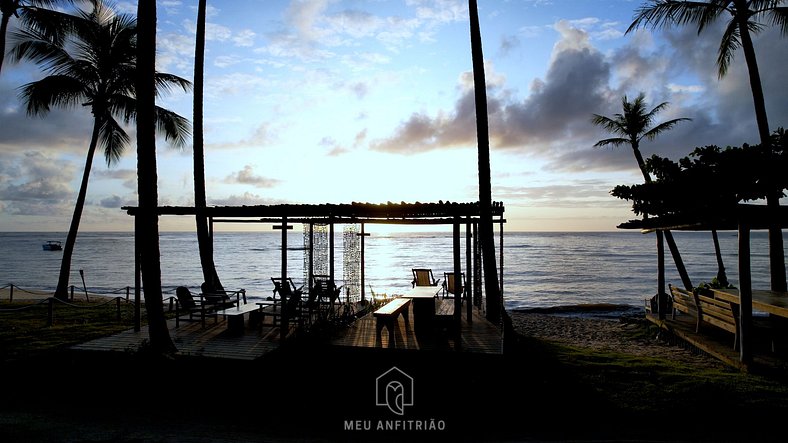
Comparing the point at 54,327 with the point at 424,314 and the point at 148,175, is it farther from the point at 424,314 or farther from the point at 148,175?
the point at 424,314

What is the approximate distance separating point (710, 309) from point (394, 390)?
6.91m

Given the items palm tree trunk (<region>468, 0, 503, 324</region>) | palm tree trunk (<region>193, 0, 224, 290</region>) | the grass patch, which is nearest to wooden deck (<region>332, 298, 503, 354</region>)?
palm tree trunk (<region>468, 0, 503, 324</region>)

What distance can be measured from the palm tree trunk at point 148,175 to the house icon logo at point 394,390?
12.2 feet

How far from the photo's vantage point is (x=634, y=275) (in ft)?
122

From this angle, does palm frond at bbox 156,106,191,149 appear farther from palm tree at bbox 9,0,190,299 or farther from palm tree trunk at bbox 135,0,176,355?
palm tree trunk at bbox 135,0,176,355

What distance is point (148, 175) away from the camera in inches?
324

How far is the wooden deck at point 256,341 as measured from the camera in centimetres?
780

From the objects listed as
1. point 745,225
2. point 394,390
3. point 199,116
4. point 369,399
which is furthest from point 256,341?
point 199,116

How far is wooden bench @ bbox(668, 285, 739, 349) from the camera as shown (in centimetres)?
856

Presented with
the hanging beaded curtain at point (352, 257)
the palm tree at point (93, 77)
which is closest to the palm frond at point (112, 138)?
the palm tree at point (93, 77)

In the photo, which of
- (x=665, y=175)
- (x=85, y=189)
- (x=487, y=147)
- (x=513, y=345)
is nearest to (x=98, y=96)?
(x=85, y=189)

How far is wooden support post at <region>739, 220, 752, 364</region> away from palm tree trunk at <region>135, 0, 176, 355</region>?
948cm

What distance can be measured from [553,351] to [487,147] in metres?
5.32

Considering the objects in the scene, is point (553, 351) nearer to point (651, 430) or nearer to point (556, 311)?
point (651, 430)
